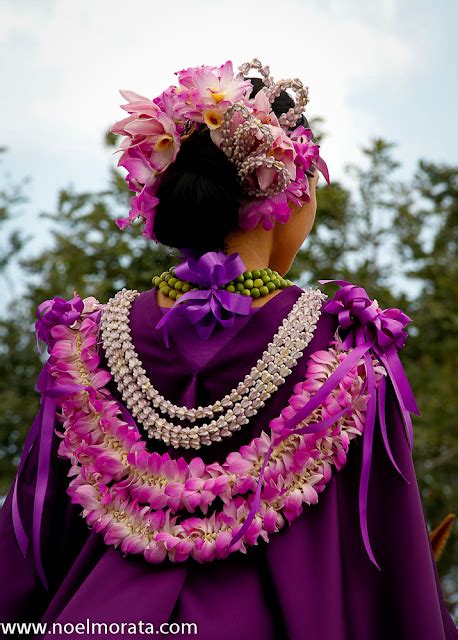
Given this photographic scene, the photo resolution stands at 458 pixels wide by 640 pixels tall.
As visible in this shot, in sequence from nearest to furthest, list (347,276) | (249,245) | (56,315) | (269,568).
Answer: (269,568)
(249,245)
(56,315)
(347,276)

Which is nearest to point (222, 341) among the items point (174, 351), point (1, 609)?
point (174, 351)

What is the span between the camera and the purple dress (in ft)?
5.56

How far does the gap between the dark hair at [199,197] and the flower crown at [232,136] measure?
0.07ft

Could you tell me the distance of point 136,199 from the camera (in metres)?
1.98

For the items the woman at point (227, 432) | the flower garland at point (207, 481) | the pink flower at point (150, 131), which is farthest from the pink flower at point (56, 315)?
the pink flower at point (150, 131)

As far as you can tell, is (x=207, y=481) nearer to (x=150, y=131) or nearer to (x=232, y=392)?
(x=232, y=392)

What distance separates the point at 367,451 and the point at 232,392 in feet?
1.07

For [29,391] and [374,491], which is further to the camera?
[29,391]

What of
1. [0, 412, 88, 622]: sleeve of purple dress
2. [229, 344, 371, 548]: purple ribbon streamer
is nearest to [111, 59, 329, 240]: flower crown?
[229, 344, 371, 548]: purple ribbon streamer

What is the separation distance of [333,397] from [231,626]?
21.0 inches

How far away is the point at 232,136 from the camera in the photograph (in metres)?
1.86

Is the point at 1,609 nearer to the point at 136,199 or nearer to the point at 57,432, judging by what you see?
the point at 57,432

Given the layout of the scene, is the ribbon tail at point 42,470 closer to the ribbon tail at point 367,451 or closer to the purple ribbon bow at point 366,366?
the purple ribbon bow at point 366,366

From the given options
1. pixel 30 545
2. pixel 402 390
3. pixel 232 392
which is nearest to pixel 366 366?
pixel 402 390
